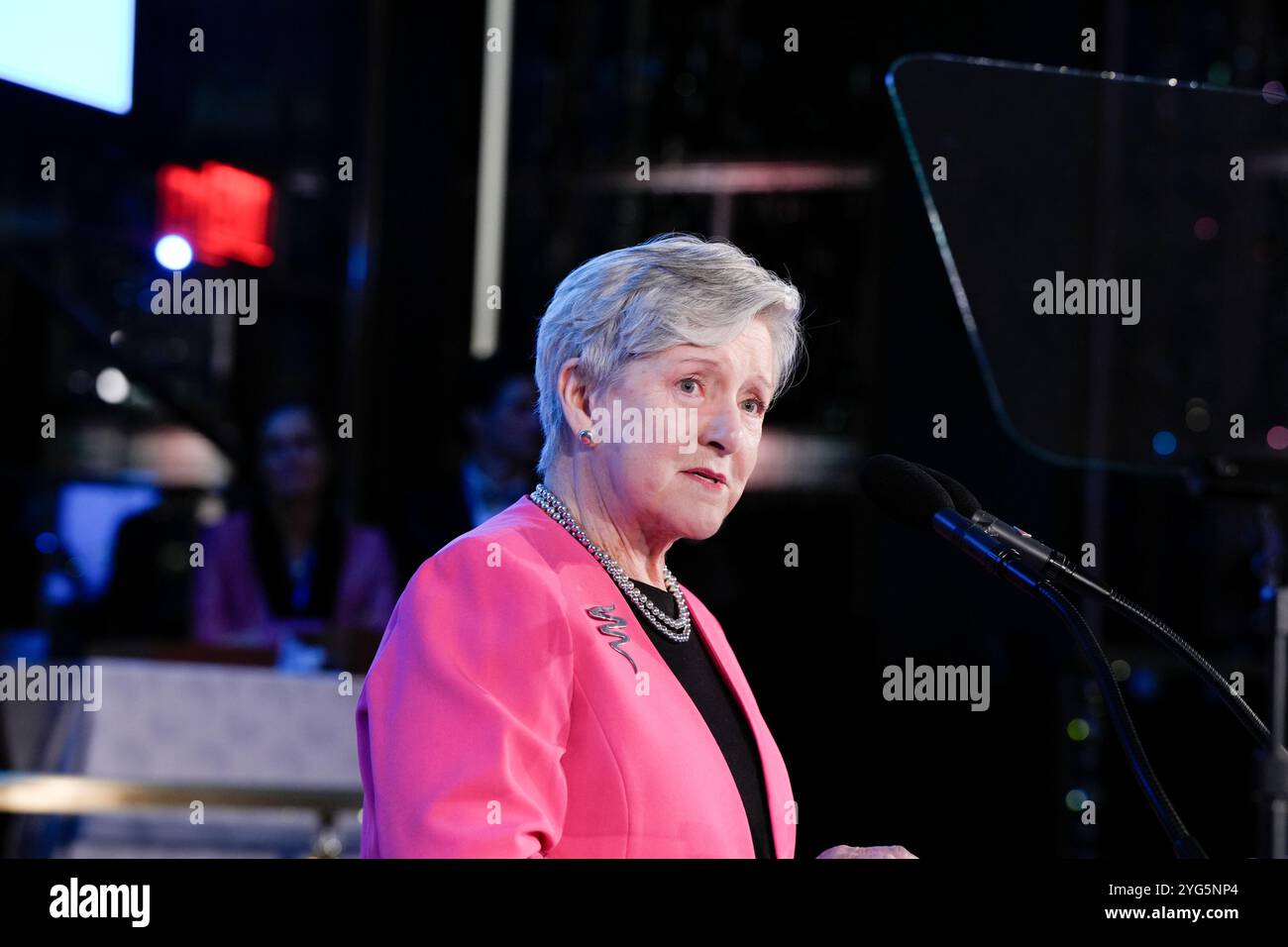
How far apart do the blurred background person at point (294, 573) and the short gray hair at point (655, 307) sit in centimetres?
89

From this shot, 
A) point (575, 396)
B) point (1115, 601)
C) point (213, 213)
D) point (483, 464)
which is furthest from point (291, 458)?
point (1115, 601)

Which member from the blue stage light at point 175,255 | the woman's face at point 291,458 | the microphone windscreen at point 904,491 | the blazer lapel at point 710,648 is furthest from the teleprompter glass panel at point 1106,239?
the blue stage light at point 175,255

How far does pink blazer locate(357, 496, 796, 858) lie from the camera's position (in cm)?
106

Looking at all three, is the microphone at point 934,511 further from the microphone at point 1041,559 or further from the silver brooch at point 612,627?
the silver brooch at point 612,627

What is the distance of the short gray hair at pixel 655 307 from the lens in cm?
122

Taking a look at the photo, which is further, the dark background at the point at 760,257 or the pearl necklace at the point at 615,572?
the dark background at the point at 760,257

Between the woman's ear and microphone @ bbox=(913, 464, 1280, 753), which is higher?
the woman's ear

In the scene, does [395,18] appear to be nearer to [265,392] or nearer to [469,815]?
[265,392]

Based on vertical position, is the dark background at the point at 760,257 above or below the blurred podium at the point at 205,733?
above

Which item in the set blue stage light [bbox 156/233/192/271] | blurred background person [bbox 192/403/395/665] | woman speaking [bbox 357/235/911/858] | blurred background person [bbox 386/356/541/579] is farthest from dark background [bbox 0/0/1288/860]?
woman speaking [bbox 357/235/911/858]

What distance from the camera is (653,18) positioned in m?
4.95

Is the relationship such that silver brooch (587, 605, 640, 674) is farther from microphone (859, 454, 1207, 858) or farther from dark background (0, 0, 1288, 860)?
dark background (0, 0, 1288, 860)

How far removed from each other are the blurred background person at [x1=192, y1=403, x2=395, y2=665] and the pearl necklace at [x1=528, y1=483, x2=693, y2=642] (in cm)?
85
